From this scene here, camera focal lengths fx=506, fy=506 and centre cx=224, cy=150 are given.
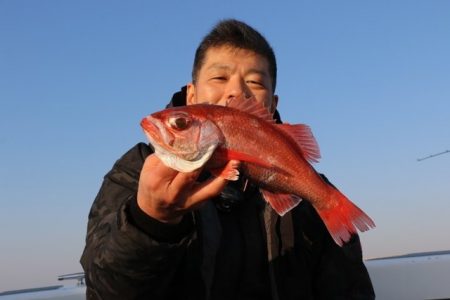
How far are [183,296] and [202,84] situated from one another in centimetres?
171

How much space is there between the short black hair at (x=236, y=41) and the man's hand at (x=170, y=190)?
198cm

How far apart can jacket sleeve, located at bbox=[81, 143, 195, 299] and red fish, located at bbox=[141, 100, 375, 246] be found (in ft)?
1.69

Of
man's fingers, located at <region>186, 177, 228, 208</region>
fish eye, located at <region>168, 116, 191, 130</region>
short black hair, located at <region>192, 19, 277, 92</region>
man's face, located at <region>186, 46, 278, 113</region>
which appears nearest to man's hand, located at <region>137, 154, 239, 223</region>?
man's fingers, located at <region>186, 177, 228, 208</region>

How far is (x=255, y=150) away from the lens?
2695mm

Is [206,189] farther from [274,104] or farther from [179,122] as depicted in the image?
[274,104]

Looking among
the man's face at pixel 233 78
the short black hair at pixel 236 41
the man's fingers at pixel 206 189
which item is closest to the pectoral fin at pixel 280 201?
the man's fingers at pixel 206 189

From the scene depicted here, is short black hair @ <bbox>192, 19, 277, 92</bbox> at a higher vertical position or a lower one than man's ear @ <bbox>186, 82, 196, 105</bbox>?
higher

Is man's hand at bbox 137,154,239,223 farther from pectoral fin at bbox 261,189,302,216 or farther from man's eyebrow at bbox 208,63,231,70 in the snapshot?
man's eyebrow at bbox 208,63,231,70

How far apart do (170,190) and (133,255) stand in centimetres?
48

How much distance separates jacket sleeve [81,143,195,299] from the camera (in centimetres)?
284

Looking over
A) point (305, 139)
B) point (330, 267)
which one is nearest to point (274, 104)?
point (330, 267)

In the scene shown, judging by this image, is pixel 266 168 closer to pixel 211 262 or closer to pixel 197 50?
pixel 211 262

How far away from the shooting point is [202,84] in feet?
13.9

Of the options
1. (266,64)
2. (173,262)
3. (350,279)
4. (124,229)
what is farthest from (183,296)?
(266,64)
